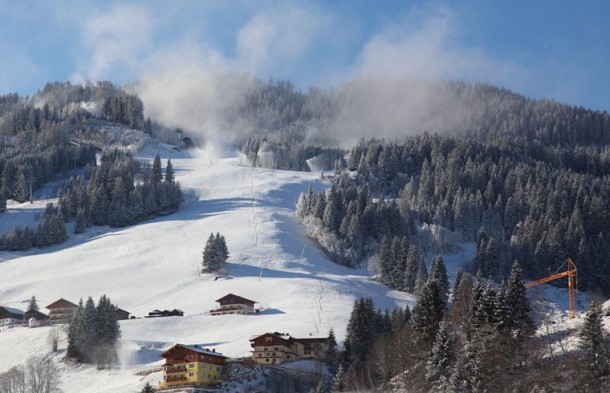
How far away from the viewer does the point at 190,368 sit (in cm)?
6788

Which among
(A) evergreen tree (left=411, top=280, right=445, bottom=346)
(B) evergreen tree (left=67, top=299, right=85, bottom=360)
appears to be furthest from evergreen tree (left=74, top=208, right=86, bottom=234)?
(A) evergreen tree (left=411, top=280, right=445, bottom=346)

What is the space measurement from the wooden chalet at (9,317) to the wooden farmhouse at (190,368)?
114 ft

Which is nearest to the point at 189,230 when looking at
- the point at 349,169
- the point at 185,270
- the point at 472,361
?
the point at 185,270

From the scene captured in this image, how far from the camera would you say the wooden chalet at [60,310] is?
9569 centimetres

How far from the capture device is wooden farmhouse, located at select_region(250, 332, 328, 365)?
73.7 metres

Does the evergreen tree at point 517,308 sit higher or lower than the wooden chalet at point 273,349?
higher

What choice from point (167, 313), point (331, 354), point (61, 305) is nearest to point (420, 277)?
point (167, 313)

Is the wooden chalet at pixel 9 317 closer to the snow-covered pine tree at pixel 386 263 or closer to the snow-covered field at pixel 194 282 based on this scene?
the snow-covered field at pixel 194 282

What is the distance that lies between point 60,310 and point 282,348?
34.9m

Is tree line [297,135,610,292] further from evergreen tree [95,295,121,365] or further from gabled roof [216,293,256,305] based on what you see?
evergreen tree [95,295,121,365]

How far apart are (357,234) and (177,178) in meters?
63.1

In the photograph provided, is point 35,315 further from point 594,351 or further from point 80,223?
point 594,351

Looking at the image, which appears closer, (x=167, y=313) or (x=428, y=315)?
(x=428, y=315)

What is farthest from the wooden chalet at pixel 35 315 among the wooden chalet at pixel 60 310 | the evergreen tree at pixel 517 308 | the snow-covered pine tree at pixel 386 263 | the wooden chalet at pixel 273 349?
the evergreen tree at pixel 517 308
